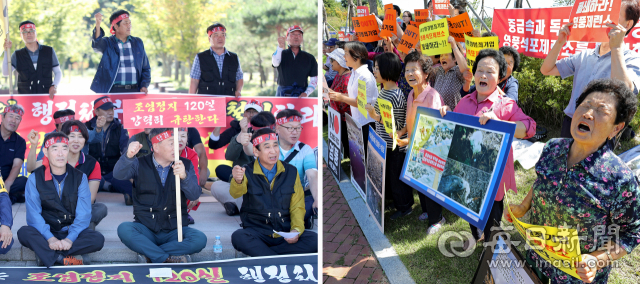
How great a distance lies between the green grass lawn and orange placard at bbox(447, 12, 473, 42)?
6.29ft

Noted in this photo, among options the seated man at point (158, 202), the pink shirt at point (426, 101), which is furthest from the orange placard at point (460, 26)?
the seated man at point (158, 202)

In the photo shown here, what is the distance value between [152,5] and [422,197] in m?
3.18

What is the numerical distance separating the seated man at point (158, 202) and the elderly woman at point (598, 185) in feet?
7.65

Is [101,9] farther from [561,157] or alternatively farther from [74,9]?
[561,157]

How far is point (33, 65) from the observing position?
3076 millimetres

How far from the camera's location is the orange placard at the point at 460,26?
4.70 m

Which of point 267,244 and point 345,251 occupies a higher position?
point 267,244

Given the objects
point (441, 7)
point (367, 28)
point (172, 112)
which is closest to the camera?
point (172, 112)

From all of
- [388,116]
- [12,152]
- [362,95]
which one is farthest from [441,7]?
[12,152]

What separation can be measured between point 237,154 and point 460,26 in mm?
2917

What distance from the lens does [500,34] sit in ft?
23.0

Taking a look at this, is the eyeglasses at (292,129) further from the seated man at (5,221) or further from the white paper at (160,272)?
the seated man at (5,221)

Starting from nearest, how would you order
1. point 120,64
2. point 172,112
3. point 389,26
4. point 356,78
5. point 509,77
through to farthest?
point 172,112
point 120,64
point 509,77
point 356,78
point 389,26

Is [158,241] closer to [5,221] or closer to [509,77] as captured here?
[5,221]
